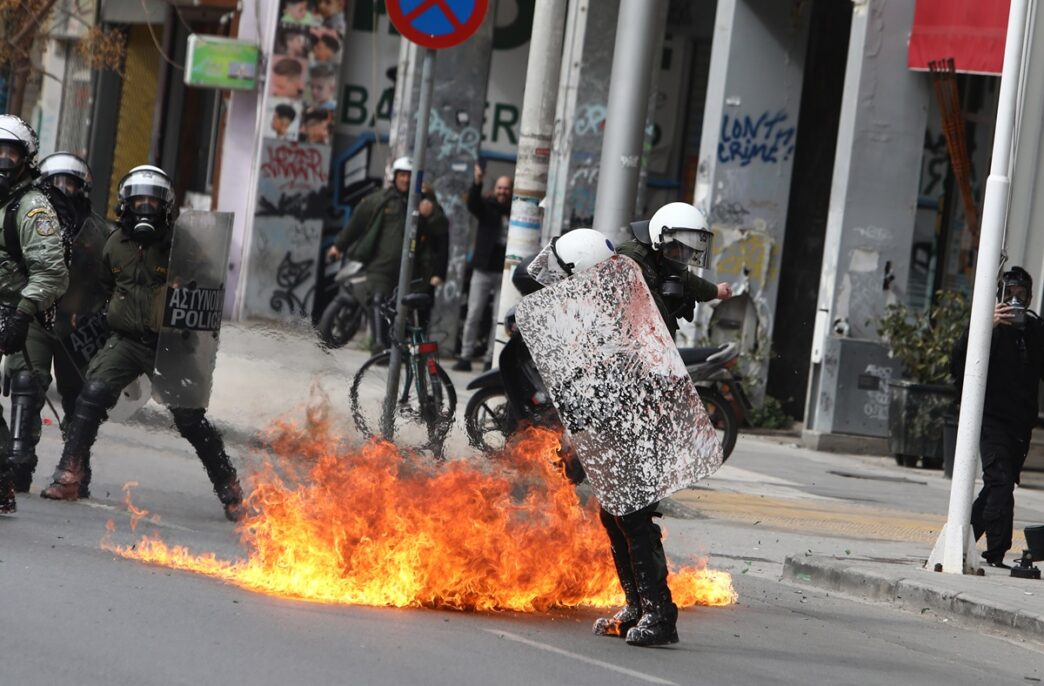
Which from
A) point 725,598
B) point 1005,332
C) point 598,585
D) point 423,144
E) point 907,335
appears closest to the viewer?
point 598,585

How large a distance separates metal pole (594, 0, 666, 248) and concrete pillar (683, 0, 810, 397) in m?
3.45

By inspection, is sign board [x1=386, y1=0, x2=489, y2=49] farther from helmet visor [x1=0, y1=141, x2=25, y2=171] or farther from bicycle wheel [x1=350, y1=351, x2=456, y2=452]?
helmet visor [x1=0, y1=141, x2=25, y2=171]

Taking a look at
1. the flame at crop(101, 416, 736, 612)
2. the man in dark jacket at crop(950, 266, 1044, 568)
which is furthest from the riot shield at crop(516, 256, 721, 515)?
the man in dark jacket at crop(950, 266, 1044, 568)

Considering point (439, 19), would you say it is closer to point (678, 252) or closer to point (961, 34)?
point (678, 252)

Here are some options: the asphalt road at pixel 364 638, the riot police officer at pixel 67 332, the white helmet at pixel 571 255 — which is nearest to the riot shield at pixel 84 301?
the riot police officer at pixel 67 332

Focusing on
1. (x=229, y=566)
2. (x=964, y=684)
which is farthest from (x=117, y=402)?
(x=964, y=684)

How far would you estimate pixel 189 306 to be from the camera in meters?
9.16

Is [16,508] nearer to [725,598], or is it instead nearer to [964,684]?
[725,598]

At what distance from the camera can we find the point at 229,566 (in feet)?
25.0

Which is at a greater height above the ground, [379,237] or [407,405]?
[379,237]

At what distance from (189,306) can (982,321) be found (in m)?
4.11

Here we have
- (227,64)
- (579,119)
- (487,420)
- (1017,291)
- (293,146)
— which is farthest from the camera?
(227,64)

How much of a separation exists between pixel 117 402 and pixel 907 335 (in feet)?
25.0

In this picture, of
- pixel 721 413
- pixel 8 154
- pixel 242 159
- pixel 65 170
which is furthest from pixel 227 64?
pixel 8 154
